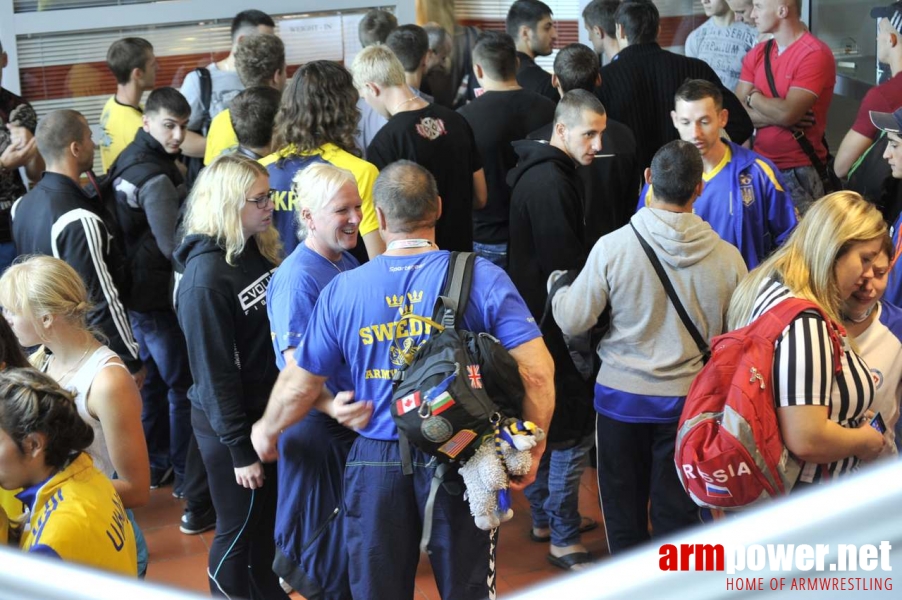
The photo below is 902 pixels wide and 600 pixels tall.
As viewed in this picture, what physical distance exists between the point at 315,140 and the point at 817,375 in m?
2.34

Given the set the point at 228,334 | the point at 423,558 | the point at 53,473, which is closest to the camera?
the point at 53,473

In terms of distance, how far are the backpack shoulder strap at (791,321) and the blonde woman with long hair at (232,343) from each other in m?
1.66

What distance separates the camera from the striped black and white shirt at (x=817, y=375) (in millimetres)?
2537

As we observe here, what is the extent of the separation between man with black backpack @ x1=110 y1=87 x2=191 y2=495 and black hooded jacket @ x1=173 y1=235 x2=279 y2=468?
4.49ft

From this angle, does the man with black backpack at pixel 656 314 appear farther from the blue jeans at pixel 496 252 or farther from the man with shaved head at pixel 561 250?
the blue jeans at pixel 496 252

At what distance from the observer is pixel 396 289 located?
2.72m

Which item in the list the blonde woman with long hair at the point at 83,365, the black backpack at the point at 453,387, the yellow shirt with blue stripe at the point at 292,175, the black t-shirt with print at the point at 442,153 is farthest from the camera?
the black t-shirt with print at the point at 442,153

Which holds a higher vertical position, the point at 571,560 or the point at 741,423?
the point at 741,423

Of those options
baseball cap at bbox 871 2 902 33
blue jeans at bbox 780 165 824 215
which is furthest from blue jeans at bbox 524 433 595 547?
baseball cap at bbox 871 2 902 33

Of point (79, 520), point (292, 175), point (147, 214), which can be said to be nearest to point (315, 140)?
point (292, 175)

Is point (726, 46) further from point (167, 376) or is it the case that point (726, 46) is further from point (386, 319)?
point (386, 319)

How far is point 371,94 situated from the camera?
4824 millimetres

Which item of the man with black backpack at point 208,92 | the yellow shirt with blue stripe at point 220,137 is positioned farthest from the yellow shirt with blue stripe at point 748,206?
the man with black backpack at point 208,92

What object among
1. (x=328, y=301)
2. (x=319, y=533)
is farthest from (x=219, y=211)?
(x=319, y=533)
